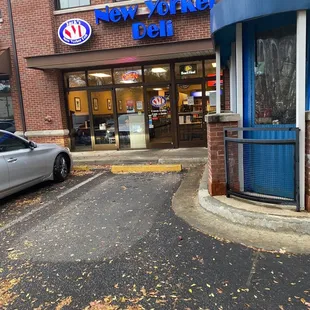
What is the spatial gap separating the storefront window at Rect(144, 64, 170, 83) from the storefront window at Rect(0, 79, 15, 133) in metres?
5.50

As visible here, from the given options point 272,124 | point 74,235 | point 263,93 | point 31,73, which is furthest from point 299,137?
point 31,73

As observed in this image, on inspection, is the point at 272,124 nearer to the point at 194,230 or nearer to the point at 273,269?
→ the point at 194,230

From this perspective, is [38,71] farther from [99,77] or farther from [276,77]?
[276,77]

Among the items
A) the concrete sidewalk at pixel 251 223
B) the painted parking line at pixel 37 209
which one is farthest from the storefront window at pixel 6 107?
the concrete sidewalk at pixel 251 223

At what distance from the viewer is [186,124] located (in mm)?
11133

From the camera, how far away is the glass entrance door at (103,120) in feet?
37.9

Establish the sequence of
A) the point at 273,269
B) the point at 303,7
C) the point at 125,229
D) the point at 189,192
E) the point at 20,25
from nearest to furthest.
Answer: the point at 273,269
the point at 303,7
the point at 125,229
the point at 189,192
the point at 20,25

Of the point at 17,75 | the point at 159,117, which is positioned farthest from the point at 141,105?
the point at 17,75

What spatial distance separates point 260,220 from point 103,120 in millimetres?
8618

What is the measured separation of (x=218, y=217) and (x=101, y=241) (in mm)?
1702

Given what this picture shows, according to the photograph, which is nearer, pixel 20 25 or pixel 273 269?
pixel 273 269

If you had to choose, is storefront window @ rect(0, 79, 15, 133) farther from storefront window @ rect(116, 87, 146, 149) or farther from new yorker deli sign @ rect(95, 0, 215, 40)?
new yorker deli sign @ rect(95, 0, 215, 40)

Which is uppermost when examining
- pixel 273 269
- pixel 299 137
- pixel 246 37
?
pixel 246 37

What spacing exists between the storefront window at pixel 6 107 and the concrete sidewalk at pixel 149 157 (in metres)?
3.39
